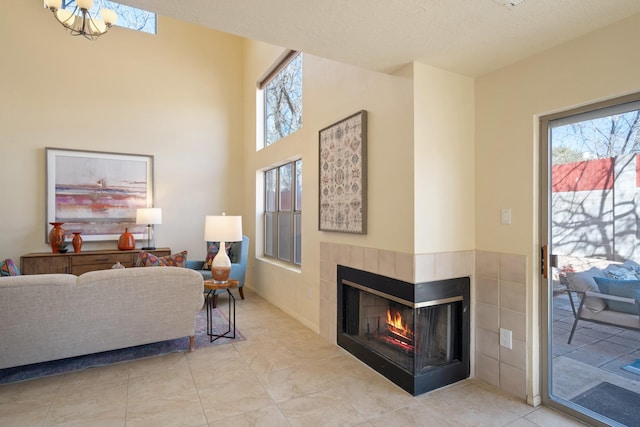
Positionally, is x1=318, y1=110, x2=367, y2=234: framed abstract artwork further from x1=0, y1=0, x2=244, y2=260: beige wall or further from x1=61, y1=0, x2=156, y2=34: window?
x1=61, y1=0, x2=156, y2=34: window

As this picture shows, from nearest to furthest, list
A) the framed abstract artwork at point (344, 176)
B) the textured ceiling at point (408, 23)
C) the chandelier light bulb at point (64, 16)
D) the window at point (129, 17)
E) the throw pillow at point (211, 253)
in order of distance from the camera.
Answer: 1. the textured ceiling at point (408, 23)
2. the framed abstract artwork at point (344, 176)
3. the chandelier light bulb at point (64, 16)
4. the throw pillow at point (211, 253)
5. the window at point (129, 17)

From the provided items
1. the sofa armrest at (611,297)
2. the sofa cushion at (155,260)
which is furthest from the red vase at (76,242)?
the sofa armrest at (611,297)

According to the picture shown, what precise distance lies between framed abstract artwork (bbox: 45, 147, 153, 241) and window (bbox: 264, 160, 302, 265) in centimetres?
199

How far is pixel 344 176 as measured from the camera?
10.3 ft

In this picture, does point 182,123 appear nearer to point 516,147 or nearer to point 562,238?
point 516,147

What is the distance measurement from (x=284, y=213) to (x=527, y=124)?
3.21 metres

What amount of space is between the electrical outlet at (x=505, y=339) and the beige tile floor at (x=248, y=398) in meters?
0.34

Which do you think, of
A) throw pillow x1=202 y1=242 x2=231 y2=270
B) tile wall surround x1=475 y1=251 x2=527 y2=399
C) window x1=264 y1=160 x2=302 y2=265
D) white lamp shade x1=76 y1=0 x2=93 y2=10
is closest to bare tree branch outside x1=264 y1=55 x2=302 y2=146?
window x1=264 y1=160 x2=302 y2=265

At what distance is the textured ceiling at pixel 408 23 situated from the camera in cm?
170

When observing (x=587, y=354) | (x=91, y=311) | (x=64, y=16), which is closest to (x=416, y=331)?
(x=587, y=354)

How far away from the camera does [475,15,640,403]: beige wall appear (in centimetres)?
191

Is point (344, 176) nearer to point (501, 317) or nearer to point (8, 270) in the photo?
point (501, 317)

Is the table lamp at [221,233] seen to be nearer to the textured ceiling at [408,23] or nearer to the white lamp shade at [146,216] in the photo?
the textured ceiling at [408,23]

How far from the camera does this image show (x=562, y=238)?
2.21m
